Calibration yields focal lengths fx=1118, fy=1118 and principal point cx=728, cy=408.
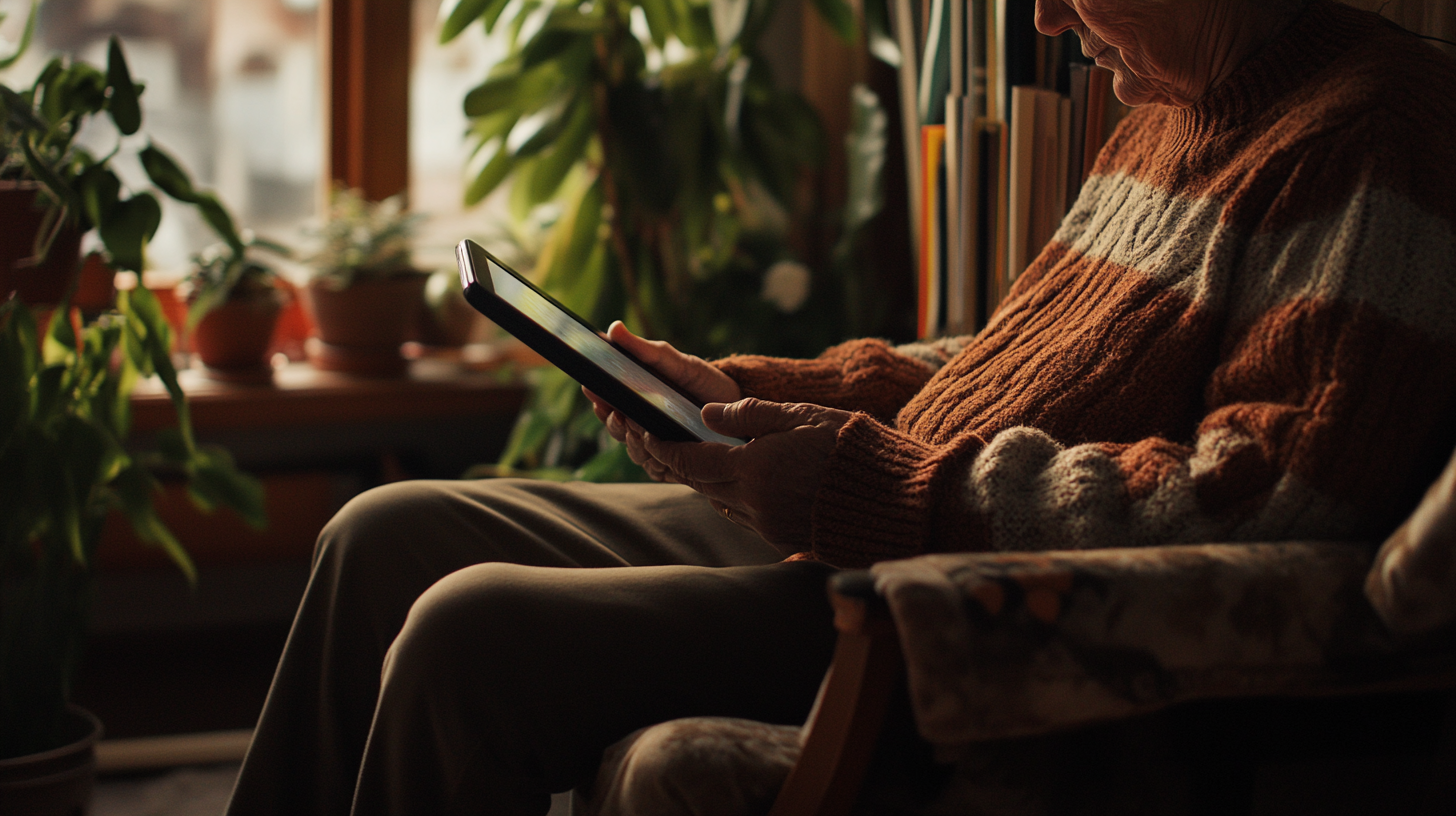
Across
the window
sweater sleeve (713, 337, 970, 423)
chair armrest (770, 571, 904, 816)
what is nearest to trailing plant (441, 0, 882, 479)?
the window

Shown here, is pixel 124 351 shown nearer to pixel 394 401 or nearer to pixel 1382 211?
pixel 394 401

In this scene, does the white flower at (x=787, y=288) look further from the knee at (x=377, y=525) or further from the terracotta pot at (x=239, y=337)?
the knee at (x=377, y=525)

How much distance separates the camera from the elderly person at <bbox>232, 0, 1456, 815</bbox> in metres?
0.68

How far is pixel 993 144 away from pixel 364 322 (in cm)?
116

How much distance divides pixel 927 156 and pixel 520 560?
0.83 m

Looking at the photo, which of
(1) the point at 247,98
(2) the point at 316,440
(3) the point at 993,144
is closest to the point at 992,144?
(3) the point at 993,144

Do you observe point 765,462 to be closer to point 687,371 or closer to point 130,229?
point 687,371

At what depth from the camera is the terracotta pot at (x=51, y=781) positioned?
1.23 m

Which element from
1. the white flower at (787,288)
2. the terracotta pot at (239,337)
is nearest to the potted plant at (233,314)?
the terracotta pot at (239,337)

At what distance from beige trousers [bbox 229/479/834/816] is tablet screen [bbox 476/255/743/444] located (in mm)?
136

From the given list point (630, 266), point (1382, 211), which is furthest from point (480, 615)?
point (630, 266)

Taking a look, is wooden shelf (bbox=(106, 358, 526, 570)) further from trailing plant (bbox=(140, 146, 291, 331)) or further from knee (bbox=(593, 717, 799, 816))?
knee (bbox=(593, 717, 799, 816))

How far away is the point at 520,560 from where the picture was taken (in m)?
0.93

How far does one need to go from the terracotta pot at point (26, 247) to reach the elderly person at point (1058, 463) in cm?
66
